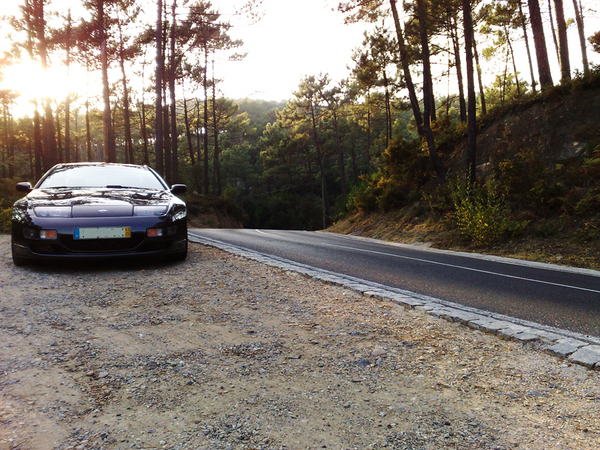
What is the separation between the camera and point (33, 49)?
27703 mm

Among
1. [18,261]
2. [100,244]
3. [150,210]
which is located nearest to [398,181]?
[150,210]

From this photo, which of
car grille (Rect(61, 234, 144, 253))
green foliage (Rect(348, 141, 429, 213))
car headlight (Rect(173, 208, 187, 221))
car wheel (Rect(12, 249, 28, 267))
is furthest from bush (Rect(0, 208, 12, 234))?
green foliage (Rect(348, 141, 429, 213))

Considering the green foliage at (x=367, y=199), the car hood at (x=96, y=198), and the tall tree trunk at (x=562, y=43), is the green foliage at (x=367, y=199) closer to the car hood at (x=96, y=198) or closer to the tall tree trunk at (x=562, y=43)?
the tall tree trunk at (x=562, y=43)

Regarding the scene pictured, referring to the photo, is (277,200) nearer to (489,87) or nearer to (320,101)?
(320,101)

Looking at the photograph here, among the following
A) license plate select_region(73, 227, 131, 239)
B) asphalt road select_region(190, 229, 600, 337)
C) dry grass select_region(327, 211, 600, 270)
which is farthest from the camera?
dry grass select_region(327, 211, 600, 270)

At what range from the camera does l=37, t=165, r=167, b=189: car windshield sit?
6957 mm

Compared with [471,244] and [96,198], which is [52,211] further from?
[471,244]

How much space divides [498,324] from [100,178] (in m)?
6.22

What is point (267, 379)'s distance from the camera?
9.48 feet

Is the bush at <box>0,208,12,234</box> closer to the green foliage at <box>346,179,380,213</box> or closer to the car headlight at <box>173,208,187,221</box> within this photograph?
the car headlight at <box>173,208,187,221</box>

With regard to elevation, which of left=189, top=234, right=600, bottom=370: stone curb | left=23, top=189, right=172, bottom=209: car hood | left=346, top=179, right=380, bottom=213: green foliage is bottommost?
left=189, top=234, right=600, bottom=370: stone curb

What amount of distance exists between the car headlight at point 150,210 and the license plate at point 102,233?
0.29 meters

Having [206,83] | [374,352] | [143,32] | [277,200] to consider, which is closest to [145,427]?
[374,352]

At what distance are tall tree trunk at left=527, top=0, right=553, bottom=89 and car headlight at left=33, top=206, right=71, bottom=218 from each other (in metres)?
16.7
